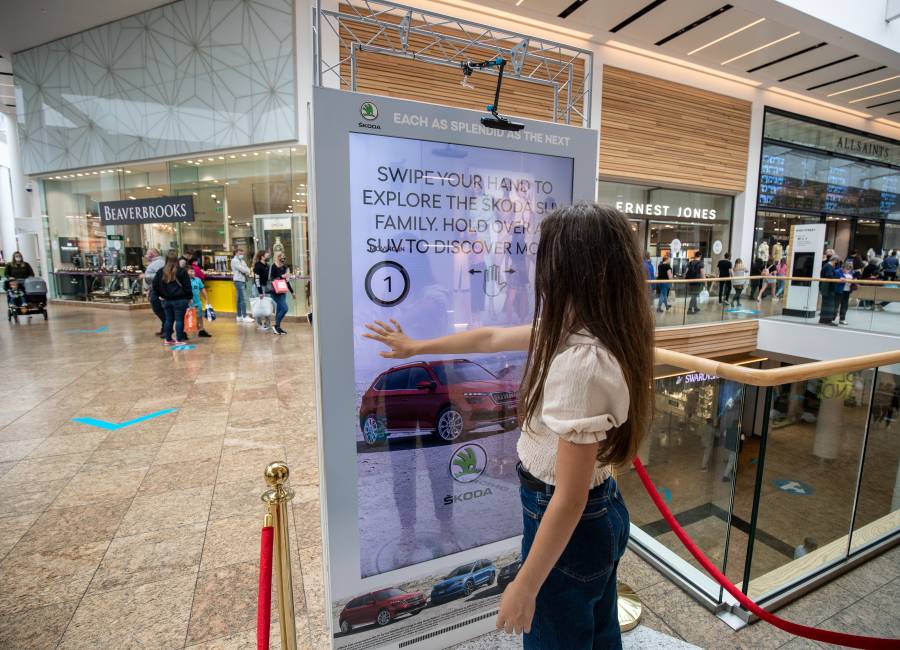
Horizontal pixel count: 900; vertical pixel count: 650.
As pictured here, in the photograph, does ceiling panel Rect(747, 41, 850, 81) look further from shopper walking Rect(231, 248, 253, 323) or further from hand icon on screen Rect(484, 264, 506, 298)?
hand icon on screen Rect(484, 264, 506, 298)

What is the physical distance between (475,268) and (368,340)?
50 cm

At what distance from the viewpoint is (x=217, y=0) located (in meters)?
9.62

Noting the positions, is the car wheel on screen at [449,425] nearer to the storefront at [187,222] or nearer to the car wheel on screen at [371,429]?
the car wheel on screen at [371,429]

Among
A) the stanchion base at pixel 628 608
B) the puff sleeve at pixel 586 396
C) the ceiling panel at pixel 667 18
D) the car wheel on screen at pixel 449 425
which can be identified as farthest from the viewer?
the ceiling panel at pixel 667 18

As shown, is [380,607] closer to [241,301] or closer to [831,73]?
[241,301]

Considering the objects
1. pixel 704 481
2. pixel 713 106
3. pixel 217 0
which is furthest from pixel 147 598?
pixel 713 106

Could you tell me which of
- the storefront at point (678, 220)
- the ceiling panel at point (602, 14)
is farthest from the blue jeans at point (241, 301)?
the storefront at point (678, 220)

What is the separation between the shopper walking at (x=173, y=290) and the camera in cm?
757

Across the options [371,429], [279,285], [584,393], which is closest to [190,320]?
[279,285]

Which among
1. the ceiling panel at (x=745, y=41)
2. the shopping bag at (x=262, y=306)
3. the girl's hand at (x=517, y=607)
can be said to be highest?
the ceiling panel at (x=745, y=41)

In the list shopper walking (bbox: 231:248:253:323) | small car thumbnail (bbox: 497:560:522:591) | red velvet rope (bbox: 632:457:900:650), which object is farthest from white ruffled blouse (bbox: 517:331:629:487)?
shopper walking (bbox: 231:248:253:323)

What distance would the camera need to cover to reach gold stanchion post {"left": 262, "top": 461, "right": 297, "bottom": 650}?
139 centimetres

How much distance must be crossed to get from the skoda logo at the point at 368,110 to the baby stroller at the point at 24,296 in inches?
484

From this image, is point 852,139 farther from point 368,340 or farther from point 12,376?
point 12,376
